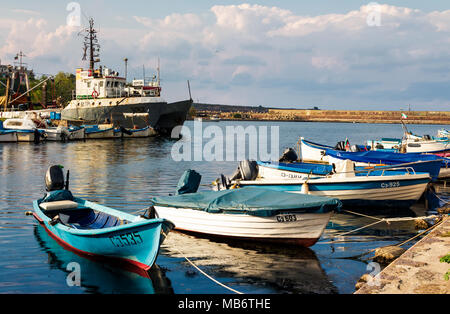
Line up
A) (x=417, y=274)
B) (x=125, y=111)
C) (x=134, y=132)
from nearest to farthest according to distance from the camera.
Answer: (x=417, y=274) → (x=134, y=132) → (x=125, y=111)

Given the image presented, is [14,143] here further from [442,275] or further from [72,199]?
[442,275]

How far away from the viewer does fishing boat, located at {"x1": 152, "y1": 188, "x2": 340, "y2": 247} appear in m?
13.9

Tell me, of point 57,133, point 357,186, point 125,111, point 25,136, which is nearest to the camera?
point 357,186

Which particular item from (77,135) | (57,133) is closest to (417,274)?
(57,133)

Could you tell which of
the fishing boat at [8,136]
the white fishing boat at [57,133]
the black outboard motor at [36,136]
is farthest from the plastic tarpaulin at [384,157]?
the fishing boat at [8,136]

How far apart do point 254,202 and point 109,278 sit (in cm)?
492

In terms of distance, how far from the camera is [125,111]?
75375 mm

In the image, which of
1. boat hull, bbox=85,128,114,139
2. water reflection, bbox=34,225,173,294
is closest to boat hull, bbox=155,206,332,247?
water reflection, bbox=34,225,173,294

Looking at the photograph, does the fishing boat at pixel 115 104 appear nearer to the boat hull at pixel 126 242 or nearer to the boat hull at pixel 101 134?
the boat hull at pixel 101 134

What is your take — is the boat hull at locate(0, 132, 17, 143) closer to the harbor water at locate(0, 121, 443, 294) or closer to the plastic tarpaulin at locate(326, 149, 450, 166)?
the harbor water at locate(0, 121, 443, 294)

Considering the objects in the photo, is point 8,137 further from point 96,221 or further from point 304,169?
point 96,221

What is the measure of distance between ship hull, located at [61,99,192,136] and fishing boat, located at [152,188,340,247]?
61.7 m
